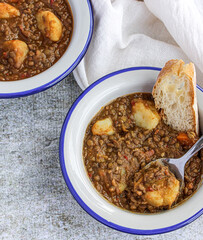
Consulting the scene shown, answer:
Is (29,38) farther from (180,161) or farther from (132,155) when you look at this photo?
(180,161)

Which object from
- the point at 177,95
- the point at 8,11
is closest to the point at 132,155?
the point at 177,95

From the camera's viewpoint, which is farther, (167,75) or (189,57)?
(189,57)

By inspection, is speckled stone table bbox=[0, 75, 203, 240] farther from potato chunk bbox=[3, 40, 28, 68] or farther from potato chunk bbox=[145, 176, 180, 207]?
potato chunk bbox=[145, 176, 180, 207]

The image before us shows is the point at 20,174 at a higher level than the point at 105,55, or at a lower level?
lower

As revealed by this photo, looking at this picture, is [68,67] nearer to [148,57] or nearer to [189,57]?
[148,57]

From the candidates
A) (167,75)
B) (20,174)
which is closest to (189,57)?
(167,75)

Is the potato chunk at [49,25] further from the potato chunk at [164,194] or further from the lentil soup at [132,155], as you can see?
the potato chunk at [164,194]

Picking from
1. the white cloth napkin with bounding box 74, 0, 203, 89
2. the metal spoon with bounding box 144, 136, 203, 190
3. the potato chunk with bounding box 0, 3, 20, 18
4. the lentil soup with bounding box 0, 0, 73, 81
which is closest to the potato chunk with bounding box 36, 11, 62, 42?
the lentil soup with bounding box 0, 0, 73, 81
